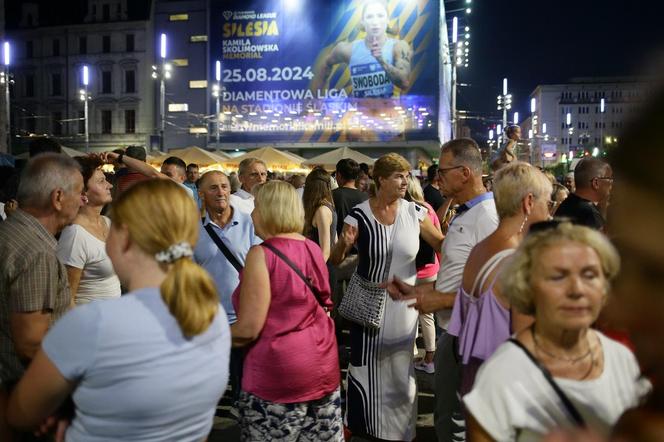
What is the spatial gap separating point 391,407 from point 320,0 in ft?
163

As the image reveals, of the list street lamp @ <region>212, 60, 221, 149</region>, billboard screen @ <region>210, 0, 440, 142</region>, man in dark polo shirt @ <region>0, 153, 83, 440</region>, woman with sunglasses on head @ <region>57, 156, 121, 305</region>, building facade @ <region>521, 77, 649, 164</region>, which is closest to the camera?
man in dark polo shirt @ <region>0, 153, 83, 440</region>

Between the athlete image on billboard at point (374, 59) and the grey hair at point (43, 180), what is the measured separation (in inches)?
1799

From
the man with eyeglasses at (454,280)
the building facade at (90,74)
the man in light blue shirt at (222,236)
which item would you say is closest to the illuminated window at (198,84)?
the building facade at (90,74)

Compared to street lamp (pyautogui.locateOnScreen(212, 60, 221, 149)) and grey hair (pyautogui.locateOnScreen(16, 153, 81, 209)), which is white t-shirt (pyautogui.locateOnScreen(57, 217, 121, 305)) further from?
street lamp (pyautogui.locateOnScreen(212, 60, 221, 149))

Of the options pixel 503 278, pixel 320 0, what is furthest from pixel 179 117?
pixel 503 278

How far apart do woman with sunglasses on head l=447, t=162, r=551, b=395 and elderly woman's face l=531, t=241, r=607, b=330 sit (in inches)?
31.6

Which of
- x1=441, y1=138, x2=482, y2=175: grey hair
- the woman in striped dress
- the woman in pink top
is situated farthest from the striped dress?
the woman in pink top

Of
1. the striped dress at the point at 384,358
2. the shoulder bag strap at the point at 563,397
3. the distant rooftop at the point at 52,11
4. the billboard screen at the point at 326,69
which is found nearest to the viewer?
the shoulder bag strap at the point at 563,397

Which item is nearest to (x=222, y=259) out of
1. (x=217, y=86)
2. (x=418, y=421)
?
(x=418, y=421)

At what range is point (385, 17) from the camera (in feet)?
158

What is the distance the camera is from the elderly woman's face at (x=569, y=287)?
6.65 feet

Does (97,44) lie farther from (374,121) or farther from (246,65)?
(374,121)

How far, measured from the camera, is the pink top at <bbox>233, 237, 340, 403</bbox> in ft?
11.6

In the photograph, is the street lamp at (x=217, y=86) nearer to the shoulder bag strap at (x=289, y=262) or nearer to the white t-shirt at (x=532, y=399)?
the shoulder bag strap at (x=289, y=262)
